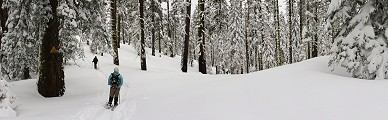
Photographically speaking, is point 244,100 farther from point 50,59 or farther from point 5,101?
point 50,59

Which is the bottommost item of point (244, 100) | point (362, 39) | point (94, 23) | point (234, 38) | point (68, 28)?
point (244, 100)

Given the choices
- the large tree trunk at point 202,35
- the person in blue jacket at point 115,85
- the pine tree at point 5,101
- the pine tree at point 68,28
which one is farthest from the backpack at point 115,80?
the large tree trunk at point 202,35

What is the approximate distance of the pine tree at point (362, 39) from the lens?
11.8 meters

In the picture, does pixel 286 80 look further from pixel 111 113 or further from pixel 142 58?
pixel 142 58

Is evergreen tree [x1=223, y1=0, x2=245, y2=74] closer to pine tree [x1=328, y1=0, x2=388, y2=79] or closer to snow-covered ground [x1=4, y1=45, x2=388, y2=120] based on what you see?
snow-covered ground [x1=4, y1=45, x2=388, y2=120]

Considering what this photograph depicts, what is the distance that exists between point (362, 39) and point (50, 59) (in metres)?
12.1

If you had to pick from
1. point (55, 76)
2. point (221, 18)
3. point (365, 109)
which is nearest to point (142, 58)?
point (221, 18)

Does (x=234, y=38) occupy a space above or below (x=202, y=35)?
above

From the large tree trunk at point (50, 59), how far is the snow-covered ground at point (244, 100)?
510 millimetres

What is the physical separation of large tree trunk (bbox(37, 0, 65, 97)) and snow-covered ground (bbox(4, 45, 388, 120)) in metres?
0.51

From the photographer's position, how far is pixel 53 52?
1459 cm

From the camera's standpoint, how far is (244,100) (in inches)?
423

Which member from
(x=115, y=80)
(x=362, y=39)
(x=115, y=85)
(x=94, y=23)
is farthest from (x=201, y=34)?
(x=362, y=39)

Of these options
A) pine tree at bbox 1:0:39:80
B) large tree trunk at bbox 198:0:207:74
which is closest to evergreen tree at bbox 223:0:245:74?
large tree trunk at bbox 198:0:207:74
